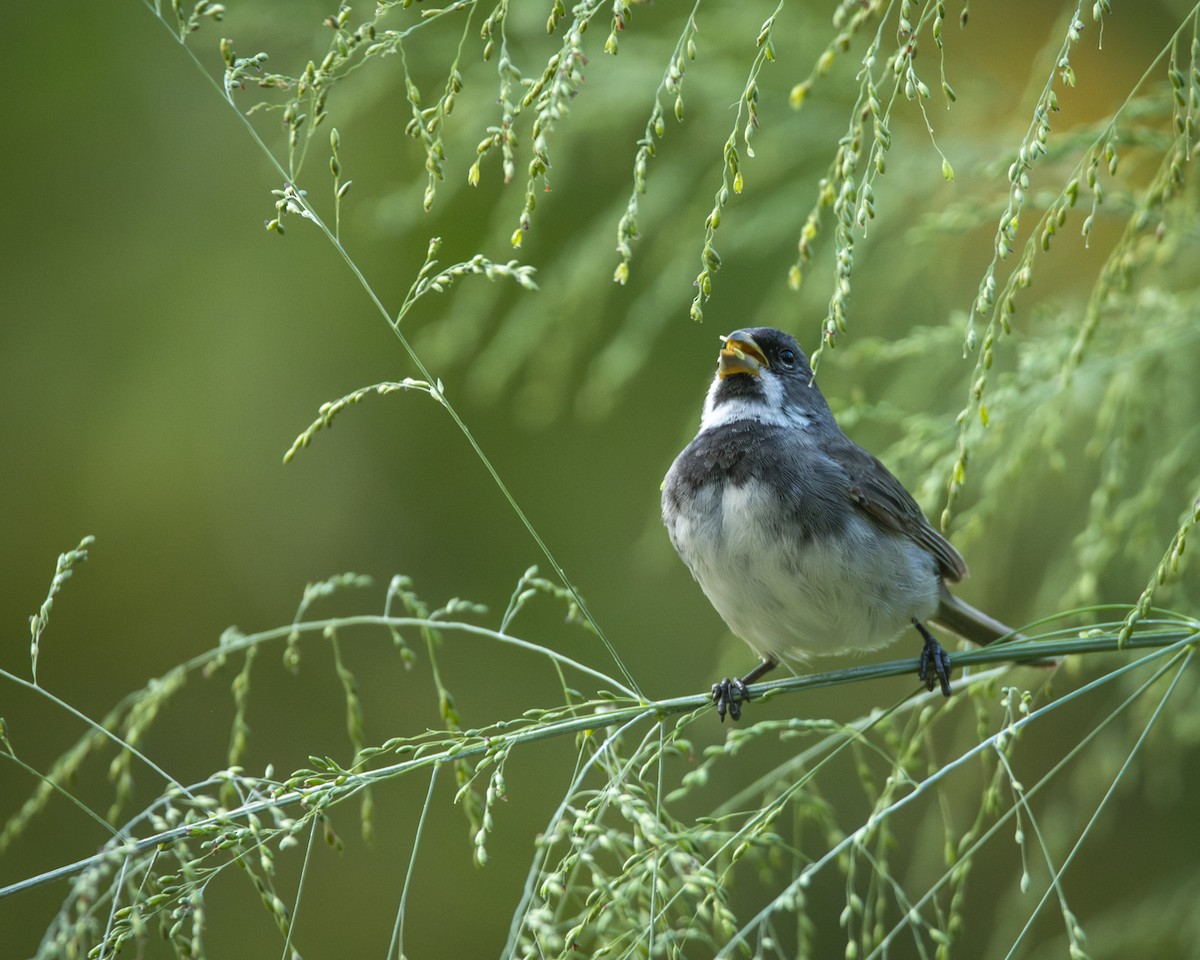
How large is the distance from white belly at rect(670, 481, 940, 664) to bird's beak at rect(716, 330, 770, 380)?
41 centimetres

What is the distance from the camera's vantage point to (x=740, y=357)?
3.77 metres

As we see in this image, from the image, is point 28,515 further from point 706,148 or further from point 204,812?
point 204,812

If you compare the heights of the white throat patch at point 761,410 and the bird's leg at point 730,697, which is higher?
the white throat patch at point 761,410

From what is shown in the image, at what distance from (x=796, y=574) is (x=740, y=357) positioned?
2.22ft

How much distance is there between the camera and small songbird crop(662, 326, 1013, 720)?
344 cm

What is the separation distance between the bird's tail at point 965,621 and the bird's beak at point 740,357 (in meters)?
0.86

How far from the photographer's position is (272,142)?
14.8ft

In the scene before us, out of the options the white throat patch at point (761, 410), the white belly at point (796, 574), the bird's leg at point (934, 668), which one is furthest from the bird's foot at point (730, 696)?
the white throat patch at point (761, 410)

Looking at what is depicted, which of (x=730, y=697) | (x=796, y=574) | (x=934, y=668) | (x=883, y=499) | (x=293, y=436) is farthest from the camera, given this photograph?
(x=293, y=436)

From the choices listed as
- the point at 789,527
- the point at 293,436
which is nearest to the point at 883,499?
the point at 789,527

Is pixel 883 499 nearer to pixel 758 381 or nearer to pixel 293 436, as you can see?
pixel 758 381

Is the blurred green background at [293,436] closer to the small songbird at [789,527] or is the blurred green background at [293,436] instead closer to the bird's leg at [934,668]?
the small songbird at [789,527]

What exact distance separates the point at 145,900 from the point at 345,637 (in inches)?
151

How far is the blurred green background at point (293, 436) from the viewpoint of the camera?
4996 mm
